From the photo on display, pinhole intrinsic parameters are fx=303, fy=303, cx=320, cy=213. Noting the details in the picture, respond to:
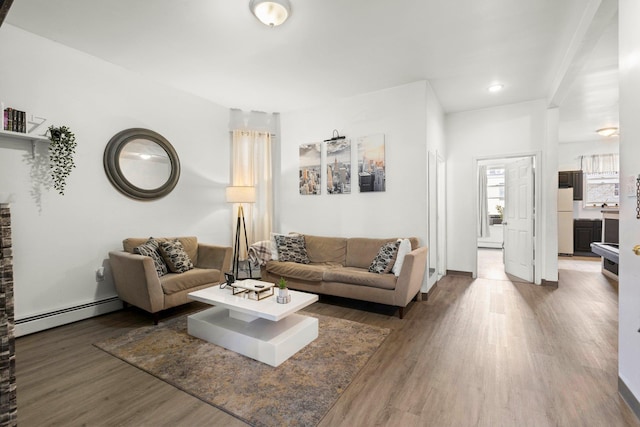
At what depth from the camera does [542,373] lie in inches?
84.9

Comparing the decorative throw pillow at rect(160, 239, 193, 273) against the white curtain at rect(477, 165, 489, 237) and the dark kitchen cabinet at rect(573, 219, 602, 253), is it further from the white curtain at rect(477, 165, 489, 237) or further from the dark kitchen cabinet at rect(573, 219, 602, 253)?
the dark kitchen cabinet at rect(573, 219, 602, 253)

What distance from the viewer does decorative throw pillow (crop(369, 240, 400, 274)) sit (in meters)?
3.42

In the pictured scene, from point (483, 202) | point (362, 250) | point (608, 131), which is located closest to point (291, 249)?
point (362, 250)

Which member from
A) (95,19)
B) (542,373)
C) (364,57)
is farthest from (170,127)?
(542,373)

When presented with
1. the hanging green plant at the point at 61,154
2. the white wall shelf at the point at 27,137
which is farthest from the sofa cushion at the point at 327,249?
the white wall shelf at the point at 27,137

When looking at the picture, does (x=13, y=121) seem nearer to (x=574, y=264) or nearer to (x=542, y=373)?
(x=542, y=373)

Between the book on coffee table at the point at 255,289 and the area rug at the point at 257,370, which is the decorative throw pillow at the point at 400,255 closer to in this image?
the area rug at the point at 257,370

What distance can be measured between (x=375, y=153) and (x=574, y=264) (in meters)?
5.11

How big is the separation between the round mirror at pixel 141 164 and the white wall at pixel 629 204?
441 cm

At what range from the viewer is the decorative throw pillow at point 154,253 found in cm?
323

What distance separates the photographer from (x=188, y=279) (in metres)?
3.31

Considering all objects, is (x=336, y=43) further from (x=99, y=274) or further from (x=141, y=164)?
(x=99, y=274)

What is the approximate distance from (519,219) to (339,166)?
10.3 feet

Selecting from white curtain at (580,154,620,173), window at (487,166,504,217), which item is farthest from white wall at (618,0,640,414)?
window at (487,166,504,217)
